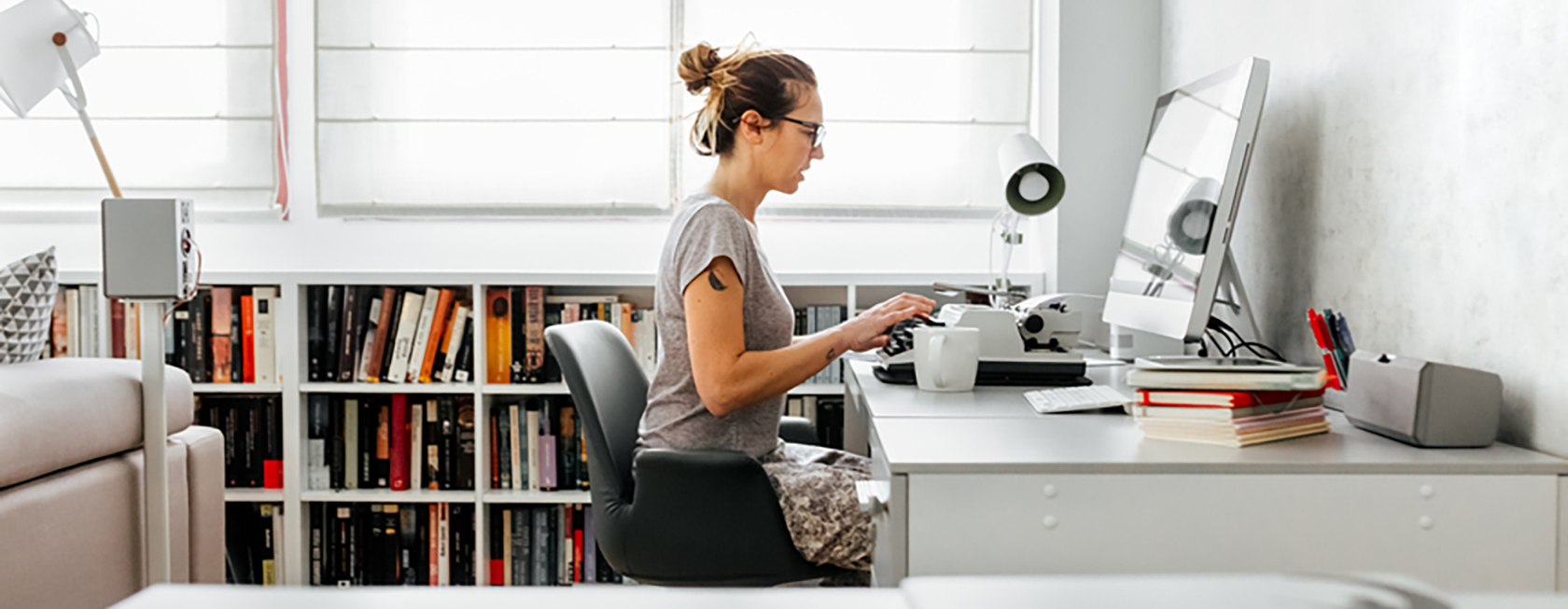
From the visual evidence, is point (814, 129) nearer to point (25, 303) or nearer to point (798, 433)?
point (798, 433)

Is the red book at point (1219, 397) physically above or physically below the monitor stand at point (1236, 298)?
below

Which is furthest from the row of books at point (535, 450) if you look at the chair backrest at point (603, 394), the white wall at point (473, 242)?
the chair backrest at point (603, 394)

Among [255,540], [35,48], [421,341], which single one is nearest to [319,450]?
[255,540]

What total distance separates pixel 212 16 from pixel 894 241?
2.30 meters

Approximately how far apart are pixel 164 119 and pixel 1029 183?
2720 millimetres

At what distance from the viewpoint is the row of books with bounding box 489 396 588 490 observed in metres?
2.77

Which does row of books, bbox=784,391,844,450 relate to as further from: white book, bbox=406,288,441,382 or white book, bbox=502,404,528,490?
white book, bbox=406,288,441,382

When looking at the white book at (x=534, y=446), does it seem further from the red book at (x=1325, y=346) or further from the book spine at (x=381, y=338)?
the red book at (x=1325, y=346)

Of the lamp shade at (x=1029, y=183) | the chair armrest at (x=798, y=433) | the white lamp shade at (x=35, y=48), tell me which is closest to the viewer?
the chair armrest at (x=798, y=433)

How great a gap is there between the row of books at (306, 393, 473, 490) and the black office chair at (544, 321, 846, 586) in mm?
1311

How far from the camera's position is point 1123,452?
45.1 inches

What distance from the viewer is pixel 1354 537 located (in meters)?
1.07

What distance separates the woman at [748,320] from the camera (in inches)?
59.0

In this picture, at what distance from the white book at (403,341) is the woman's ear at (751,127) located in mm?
1447
